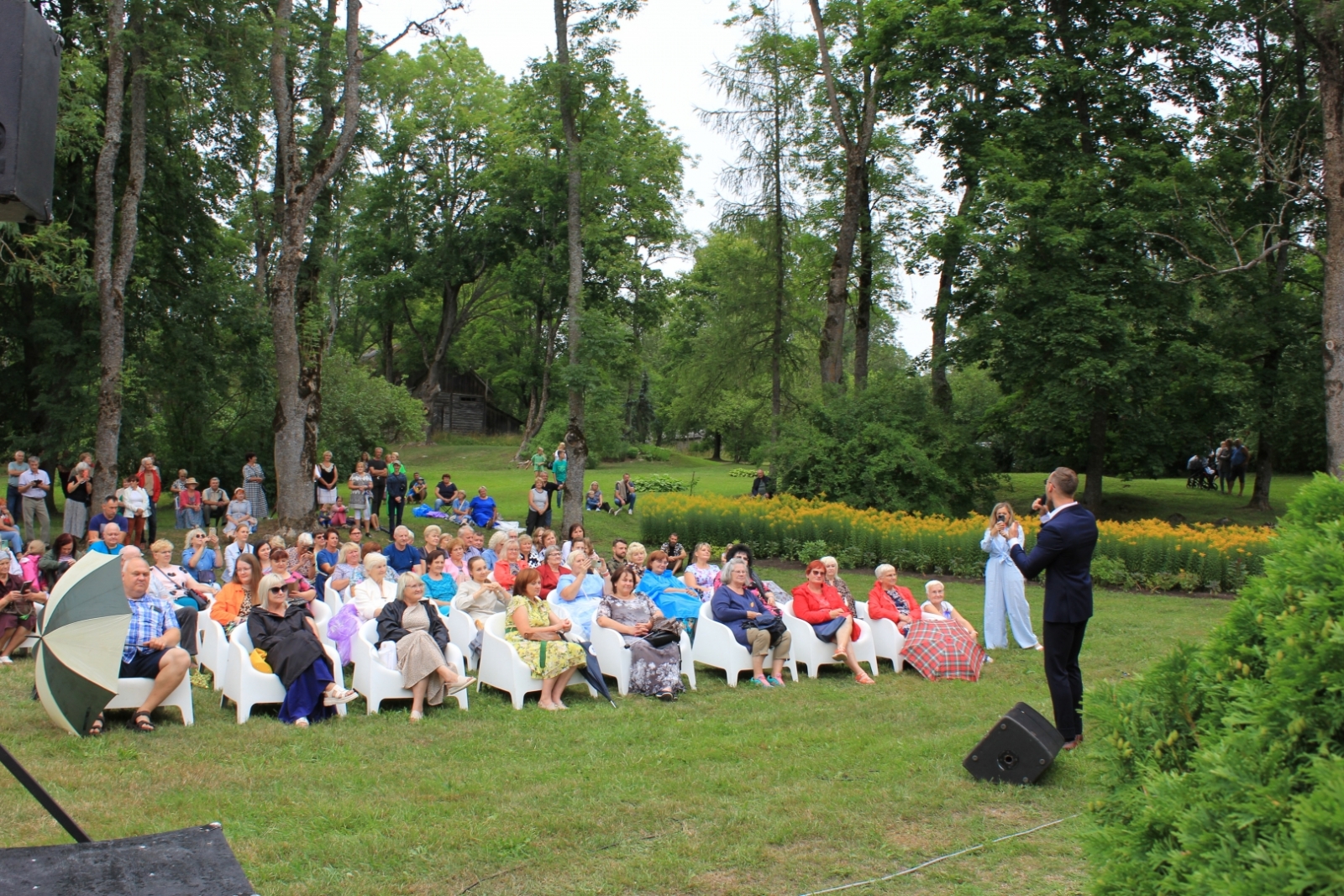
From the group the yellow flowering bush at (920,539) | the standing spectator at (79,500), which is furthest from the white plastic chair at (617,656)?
the standing spectator at (79,500)

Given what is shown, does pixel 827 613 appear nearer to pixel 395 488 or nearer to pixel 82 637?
pixel 82 637

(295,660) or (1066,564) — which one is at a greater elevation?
(1066,564)

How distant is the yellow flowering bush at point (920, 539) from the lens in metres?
14.1

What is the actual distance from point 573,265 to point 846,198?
8.13 meters

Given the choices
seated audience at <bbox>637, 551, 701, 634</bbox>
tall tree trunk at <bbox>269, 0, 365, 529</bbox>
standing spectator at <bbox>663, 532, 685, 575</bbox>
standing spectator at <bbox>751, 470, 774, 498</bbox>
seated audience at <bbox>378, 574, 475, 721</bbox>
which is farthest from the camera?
standing spectator at <bbox>751, 470, 774, 498</bbox>

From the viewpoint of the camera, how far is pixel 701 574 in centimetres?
1091

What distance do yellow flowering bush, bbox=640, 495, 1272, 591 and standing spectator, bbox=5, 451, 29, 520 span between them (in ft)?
33.3

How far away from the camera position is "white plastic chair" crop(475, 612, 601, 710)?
25.2ft

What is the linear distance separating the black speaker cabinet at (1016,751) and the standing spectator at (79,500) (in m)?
14.6

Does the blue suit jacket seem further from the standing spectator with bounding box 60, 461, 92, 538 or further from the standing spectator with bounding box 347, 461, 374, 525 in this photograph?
the standing spectator with bounding box 60, 461, 92, 538

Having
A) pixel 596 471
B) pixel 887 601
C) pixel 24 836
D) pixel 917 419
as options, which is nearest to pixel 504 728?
pixel 24 836

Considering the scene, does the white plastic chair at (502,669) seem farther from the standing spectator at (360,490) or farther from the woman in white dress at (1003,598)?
the standing spectator at (360,490)

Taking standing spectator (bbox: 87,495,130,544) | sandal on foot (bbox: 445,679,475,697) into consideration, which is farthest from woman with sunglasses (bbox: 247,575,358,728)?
standing spectator (bbox: 87,495,130,544)

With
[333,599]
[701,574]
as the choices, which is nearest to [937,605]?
[701,574]
